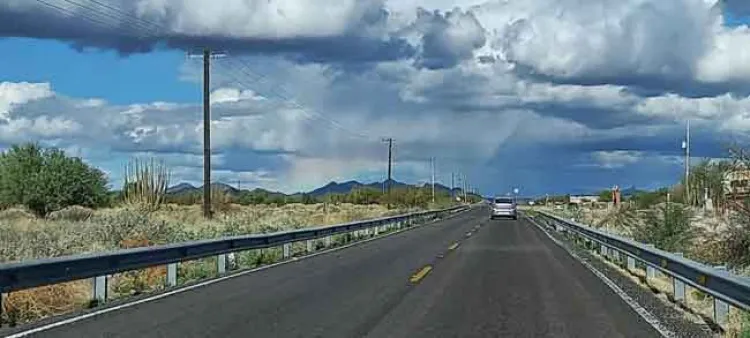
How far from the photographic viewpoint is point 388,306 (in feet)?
52.2

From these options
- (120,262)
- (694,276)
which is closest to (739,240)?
(694,276)

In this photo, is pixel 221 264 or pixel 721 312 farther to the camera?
pixel 221 264

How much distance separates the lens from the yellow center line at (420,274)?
69.1ft

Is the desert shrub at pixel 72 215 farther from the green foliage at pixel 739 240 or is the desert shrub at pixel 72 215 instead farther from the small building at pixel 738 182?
the green foliage at pixel 739 240

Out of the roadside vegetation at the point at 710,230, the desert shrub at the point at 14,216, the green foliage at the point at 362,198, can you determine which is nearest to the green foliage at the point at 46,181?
the desert shrub at the point at 14,216

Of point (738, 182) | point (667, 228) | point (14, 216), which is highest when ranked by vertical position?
point (738, 182)

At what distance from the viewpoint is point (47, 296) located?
53.5 feet

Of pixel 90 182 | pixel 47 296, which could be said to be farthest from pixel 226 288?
pixel 90 182

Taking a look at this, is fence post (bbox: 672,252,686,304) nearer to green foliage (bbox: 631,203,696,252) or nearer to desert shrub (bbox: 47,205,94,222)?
green foliage (bbox: 631,203,696,252)

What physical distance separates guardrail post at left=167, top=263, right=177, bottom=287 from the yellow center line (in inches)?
178

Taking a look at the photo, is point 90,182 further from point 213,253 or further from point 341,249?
point 213,253

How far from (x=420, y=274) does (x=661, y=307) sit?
7270 millimetres

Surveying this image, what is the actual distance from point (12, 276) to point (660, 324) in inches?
332

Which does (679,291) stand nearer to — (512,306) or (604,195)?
(512,306)
